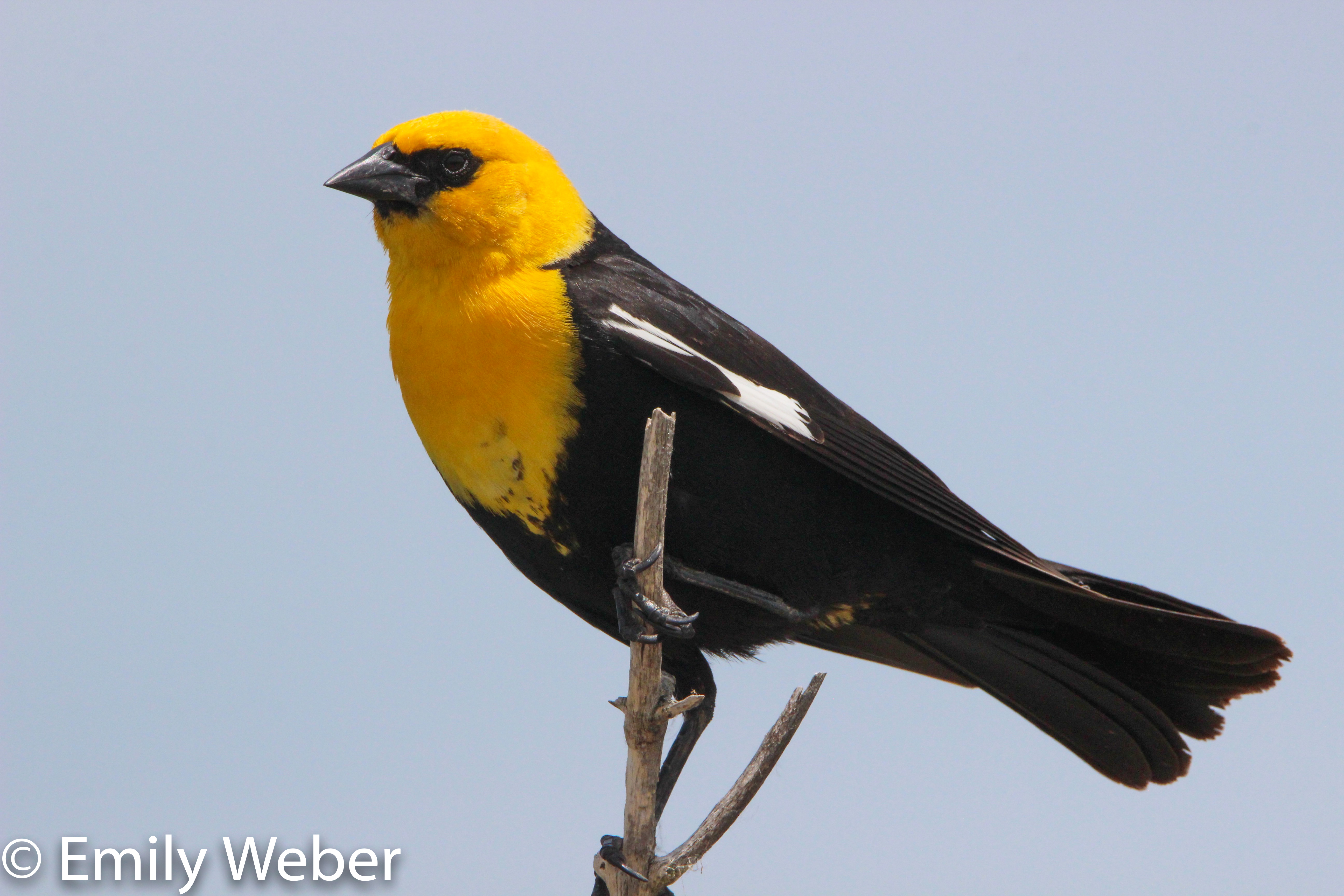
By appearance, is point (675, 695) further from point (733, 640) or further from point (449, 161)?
point (449, 161)

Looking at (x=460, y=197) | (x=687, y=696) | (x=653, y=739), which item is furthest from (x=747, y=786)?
(x=460, y=197)

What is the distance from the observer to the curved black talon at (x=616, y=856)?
10.3ft

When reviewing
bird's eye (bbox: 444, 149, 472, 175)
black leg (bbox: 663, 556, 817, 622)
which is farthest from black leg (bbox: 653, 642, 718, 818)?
bird's eye (bbox: 444, 149, 472, 175)

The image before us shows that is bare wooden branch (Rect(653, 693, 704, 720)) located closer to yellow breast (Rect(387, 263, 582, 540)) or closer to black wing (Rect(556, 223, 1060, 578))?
yellow breast (Rect(387, 263, 582, 540))

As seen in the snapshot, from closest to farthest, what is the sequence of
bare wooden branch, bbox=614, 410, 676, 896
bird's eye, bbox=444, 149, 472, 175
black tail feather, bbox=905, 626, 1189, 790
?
bare wooden branch, bbox=614, 410, 676, 896 → bird's eye, bbox=444, 149, 472, 175 → black tail feather, bbox=905, 626, 1189, 790

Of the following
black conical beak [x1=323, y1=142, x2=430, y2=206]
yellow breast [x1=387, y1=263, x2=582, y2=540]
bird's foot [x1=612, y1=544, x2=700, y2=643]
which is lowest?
bird's foot [x1=612, y1=544, x2=700, y2=643]

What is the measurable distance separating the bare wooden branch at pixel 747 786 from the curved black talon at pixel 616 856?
39 mm

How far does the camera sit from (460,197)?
346 centimetres

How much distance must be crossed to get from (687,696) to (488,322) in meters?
1.24

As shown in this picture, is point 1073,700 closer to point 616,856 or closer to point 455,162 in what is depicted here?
point 616,856

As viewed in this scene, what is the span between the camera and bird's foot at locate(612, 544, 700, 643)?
308cm

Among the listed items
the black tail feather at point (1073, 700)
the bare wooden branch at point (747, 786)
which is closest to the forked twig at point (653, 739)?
Answer: the bare wooden branch at point (747, 786)

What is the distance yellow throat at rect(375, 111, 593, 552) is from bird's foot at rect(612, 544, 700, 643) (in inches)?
9.9

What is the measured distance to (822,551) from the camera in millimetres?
3449
